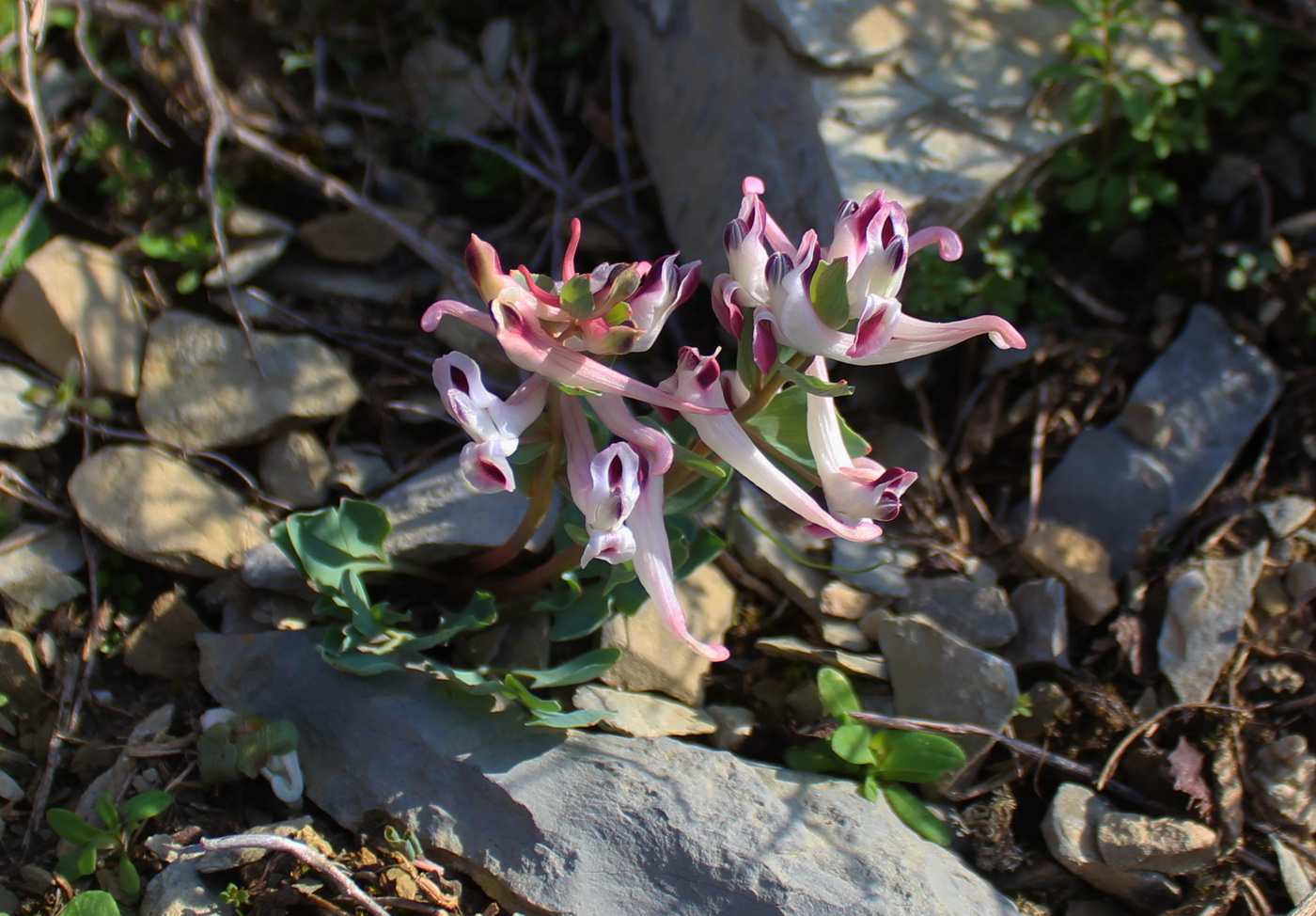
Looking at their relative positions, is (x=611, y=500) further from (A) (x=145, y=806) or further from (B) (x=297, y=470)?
(B) (x=297, y=470)

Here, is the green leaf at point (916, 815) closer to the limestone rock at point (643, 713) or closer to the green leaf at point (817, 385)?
the limestone rock at point (643, 713)

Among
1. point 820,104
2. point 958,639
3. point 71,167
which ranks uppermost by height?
point 820,104

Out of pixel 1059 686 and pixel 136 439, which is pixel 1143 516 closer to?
pixel 1059 686

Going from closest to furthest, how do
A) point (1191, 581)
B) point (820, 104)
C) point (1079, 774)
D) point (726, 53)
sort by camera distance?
1. point (1079, 774)
2. point (1191, 581)
3. point (820, 104)
4. point (726, 53)

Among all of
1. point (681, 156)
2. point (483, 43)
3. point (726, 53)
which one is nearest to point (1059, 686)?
point (681, 156)

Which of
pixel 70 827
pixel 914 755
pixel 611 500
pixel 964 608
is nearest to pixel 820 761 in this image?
pixel 914 755

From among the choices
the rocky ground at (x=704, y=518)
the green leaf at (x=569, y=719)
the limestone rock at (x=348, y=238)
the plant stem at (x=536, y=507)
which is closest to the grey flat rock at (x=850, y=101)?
the rocky ground at (x=704, y=518)

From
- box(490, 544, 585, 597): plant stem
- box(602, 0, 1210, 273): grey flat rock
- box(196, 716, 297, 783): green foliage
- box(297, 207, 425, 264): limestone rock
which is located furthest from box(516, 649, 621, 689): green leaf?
box(297, 207, 425, 264): limestone rock

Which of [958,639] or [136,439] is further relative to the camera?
[136,439]
